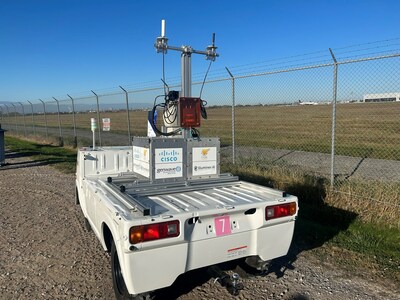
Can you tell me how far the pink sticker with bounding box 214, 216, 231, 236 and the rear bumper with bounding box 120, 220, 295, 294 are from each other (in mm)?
45

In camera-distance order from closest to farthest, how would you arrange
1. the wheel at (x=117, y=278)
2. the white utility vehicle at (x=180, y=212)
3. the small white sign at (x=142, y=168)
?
1. the white utility vehicle at (x=180, y=212)
2. the wheel at (x=117, y=278)
3. the small white sign at (x=142, y=168)

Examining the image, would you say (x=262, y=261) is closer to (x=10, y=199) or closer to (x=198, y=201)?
(x=198, y=201)

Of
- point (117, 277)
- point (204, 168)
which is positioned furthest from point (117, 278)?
point (204, 168)

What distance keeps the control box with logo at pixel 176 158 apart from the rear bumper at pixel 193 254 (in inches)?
42.7

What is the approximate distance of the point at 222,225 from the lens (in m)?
2.94

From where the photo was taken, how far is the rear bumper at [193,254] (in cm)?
262

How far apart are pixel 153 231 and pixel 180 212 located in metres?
Answer: 0.29

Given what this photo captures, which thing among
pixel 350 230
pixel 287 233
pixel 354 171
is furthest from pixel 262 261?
pixel 354 171

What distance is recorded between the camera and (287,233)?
10.8 feet

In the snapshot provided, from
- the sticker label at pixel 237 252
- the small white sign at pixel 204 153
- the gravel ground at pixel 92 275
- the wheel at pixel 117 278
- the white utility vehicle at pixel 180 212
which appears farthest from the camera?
the small white sign at pixel 204 153

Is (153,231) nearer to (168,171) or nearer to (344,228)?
(168,171)

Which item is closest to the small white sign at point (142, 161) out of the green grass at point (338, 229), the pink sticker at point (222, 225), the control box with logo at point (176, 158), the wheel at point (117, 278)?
the control box with logo at point (176, 158)

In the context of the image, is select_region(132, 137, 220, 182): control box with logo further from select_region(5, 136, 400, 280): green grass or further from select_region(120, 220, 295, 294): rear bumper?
select_region(5, 136, 400, 280): green grass

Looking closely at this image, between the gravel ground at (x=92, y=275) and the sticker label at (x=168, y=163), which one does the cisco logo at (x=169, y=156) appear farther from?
Answer: the gravel ground at (x=92, y=275)
